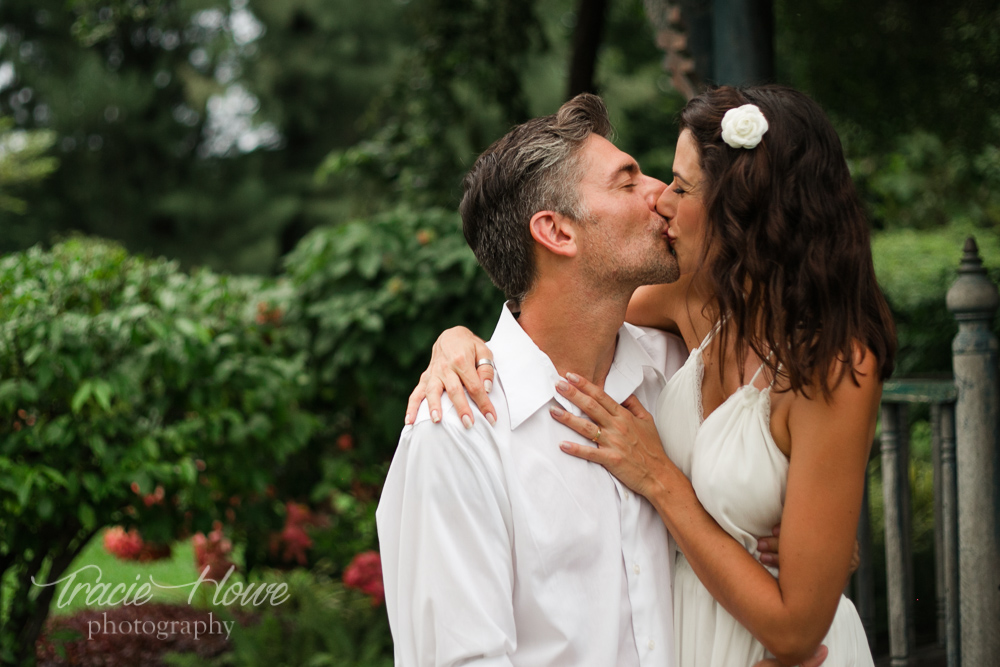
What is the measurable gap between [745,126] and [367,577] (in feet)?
9.86

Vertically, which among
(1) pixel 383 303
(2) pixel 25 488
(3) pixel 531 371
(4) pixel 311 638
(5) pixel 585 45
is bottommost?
(4) pixel 311 638

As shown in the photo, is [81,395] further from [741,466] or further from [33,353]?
[741,466]

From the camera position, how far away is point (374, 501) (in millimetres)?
4625

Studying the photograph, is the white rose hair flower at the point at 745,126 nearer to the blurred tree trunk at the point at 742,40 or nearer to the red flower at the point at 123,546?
the blurred tree trunk at the point at 742,40

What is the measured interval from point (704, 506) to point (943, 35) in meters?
4.63

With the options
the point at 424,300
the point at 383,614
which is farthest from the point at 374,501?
the point at 424,300

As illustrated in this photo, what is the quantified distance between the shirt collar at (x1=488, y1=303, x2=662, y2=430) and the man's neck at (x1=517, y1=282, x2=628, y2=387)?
0.05 metres

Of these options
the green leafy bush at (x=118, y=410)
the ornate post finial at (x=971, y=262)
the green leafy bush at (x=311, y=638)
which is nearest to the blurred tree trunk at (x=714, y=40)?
the ornate post finial at (x=971, y=262)

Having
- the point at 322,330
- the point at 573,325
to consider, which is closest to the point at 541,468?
the point at 573,325

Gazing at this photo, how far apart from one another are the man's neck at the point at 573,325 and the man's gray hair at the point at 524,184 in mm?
90

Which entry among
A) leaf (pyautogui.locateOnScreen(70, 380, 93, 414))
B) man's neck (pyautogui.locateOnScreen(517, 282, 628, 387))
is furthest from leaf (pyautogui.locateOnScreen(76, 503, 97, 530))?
man's neck (pyautogui.locateOnScreen(517, 282, 628, 387))

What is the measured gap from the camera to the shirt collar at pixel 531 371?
1897 millimetres

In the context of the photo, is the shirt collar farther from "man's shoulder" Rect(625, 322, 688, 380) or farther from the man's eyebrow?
the man's eyebrow

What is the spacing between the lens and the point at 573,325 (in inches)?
81.3
